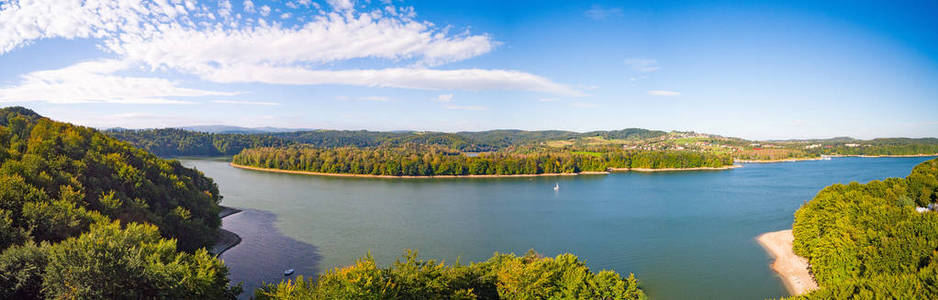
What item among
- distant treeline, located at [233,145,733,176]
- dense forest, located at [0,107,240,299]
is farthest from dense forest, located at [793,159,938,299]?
distant treeline, located at [233,145,733,176]

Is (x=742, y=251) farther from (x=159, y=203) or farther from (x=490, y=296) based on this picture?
(x=159, y=203)

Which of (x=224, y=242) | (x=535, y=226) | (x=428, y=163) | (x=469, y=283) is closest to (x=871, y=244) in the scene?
(x=469, y=283)

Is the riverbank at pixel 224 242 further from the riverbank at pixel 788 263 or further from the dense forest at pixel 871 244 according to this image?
the riverbank at pixel 788 263

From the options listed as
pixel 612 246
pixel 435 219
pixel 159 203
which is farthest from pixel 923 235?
pixel 159 203

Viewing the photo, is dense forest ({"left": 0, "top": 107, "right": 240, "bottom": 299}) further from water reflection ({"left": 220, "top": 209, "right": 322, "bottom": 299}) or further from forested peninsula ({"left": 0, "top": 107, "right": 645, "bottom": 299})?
water reflection ({"left": 220, "top": 209, "right": 322, "bottom": 299})

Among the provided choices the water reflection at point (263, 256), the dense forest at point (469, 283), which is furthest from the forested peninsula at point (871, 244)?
the water reflection at point (263, 256)
